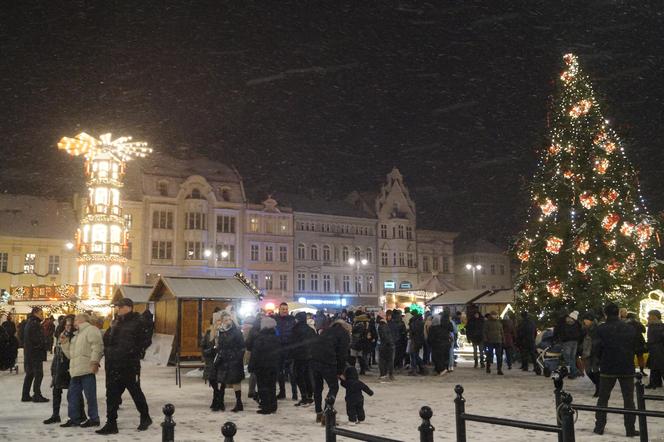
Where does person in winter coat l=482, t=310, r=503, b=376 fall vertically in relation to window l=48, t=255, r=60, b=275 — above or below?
below

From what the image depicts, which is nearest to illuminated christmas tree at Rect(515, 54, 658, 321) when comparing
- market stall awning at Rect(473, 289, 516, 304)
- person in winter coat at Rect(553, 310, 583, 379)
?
person in winter coat at Rect(553, 310, 583, 379)

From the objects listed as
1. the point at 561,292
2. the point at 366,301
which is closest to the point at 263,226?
the point at 366,301

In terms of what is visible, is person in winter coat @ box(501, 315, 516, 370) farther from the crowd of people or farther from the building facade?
the building facade

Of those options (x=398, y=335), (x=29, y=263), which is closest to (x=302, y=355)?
(x=398, y=335)

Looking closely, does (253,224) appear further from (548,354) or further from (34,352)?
(34,352)

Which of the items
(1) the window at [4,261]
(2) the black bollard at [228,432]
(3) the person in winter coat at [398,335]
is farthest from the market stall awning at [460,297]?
(1) the window at [4,261]

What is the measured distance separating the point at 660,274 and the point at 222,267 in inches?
1791

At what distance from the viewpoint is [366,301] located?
7025 cm

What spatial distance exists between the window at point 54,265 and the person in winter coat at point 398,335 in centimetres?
4248

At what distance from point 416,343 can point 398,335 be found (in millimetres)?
578

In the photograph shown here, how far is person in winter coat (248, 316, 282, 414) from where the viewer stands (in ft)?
36.6

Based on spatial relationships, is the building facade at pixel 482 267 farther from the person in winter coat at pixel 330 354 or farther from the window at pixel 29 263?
the person in winter coat at pixel 330 354

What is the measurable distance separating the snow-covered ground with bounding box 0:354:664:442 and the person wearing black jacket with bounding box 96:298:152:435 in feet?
1.22

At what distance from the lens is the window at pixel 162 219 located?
59188 millimetres
